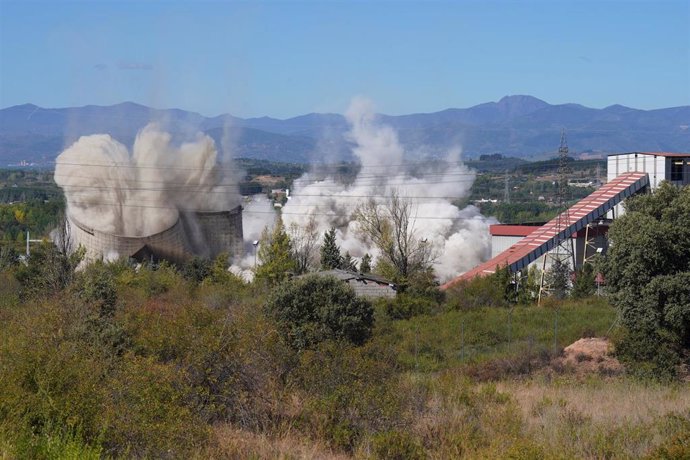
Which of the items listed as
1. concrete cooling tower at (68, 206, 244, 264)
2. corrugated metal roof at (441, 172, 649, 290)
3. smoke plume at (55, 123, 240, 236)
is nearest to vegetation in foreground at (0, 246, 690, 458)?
corrugated metal roof at (441, 172, 649, 290)

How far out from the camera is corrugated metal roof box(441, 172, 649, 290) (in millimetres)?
42125

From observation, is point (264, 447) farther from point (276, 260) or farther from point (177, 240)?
point (177, 240)

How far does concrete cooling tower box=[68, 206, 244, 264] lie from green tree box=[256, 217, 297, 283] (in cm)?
868

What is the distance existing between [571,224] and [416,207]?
22.7 meters

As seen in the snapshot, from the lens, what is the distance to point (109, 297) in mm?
24016

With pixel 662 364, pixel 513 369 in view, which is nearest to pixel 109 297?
pixel 513 369

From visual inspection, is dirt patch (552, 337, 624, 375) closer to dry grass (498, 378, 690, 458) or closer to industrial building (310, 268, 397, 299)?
dry grass (498, 378, 690, 458)

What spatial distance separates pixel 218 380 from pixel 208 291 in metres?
23.9

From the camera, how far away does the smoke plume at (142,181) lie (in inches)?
2143

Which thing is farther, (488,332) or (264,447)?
(488,332)

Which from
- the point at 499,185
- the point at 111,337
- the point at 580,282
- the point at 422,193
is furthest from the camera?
the point at 499,185

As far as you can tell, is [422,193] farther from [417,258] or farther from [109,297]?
[109,297]

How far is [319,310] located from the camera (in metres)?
23.3

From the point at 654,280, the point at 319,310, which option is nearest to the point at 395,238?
the point at 319,310
